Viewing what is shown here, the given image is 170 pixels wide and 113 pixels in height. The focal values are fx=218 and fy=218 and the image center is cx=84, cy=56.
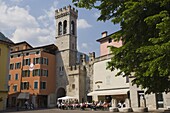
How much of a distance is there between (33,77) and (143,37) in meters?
42.5

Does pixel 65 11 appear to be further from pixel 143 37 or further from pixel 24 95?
pixel 143 37

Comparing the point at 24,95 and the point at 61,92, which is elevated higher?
the point at 61,92

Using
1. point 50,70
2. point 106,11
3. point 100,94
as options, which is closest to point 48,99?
point 50,70

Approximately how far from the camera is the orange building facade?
4834cm

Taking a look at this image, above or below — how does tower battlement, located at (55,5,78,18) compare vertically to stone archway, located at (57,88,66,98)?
above

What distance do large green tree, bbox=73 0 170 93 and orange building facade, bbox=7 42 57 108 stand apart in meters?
39.4

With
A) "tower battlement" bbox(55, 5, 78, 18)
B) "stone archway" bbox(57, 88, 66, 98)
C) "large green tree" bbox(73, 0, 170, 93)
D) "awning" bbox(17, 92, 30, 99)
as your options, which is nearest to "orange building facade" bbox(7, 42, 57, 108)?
"awning" bbox(17, 92, 30, 99)

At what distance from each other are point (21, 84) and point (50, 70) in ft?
24.3

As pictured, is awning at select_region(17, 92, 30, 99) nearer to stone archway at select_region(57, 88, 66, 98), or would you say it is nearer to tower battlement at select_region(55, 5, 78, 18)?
stone archway at select_region(57, 88, 66, 98)

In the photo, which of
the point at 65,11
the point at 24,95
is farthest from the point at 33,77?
the point at 65,11

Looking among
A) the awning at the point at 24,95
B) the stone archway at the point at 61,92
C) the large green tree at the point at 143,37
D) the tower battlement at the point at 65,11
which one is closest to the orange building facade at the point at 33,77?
the awning at the point at 24,95

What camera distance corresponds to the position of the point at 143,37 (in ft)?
31.1

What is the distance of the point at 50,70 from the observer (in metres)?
51.4

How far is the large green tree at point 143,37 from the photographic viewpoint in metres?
7.58
